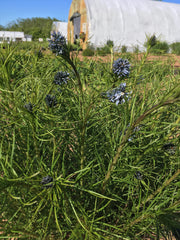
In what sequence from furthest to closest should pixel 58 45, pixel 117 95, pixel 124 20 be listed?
pixel 124 20
pixel 117 95
pixel 58 45

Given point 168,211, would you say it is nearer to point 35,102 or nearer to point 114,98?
point 114,98

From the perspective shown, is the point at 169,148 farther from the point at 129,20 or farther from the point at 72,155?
the point at 129,20

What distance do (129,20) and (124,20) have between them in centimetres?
35

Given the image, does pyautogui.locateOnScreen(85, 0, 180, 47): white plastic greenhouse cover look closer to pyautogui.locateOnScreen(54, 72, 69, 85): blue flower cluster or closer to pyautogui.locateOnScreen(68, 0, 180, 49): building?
pyautogui.locateOnScreen(68, 0, 180, 49): building

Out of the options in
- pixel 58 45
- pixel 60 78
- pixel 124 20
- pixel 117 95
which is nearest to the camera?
pixel 58 45

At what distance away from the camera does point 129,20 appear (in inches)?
559

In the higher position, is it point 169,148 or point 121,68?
point 121,68

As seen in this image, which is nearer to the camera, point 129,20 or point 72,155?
point 72,155

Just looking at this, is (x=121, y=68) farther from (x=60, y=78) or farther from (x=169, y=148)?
(x=169, y=148)

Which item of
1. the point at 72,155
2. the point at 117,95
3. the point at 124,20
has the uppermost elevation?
the point at 124,20

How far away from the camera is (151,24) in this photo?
14.6 meters

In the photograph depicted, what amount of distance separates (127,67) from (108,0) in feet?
50.6

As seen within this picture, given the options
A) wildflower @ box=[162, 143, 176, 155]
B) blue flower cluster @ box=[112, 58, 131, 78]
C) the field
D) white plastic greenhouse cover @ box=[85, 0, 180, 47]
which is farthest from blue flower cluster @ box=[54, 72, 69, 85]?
white plastic greenhouse cover @ box=[85, 0, 180, 47]

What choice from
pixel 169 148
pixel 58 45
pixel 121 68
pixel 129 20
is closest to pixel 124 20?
pixel 129 20
